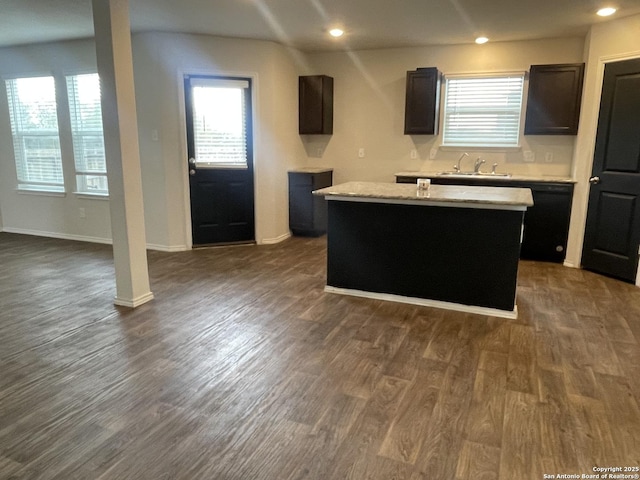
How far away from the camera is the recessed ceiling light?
404 centimetres

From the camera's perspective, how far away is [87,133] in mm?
5816

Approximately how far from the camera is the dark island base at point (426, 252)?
349 cm

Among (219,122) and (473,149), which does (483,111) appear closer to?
(473,149)

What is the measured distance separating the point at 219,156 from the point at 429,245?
10.1ft

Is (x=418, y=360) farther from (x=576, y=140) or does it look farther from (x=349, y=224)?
(x=576, y=140)

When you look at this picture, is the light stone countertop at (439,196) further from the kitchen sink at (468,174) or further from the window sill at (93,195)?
the window sill at (93,195)

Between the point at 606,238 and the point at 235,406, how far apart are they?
4149 millimetres

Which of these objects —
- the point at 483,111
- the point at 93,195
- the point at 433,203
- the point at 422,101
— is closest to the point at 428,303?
the point at 433,203

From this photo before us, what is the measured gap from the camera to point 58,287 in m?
4.20

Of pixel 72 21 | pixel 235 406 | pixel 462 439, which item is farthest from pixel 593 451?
pixel 72 21

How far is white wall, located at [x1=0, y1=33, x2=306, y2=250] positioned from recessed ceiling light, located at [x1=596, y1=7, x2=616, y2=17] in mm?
3452

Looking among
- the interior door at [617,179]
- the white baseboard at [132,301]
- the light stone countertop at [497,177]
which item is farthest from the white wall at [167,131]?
the interior door at [617,179]

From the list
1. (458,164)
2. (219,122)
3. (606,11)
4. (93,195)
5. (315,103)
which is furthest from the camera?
(315,103)

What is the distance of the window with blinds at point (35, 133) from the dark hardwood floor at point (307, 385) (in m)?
2.62
